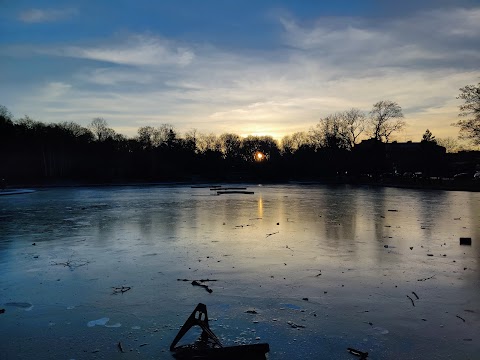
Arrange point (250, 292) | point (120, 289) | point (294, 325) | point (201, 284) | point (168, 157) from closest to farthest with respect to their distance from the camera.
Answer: point (294, 325) → point (250, 292) → point (120, 289) → point (201, 284) → point (168, 157)

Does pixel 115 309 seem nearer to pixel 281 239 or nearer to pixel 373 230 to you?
pixel 281 239

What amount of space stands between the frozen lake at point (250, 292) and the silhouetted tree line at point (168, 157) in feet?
216

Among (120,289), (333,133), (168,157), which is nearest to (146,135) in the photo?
(168,157)

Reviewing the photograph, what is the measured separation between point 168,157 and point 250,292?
304 feet

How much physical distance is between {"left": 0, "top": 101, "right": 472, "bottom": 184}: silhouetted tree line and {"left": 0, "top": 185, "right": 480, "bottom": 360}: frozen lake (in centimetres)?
6583

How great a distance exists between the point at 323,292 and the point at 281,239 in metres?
5.61

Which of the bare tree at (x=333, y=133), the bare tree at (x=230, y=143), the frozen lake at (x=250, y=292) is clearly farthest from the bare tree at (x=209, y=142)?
the frozen lake at (x=250, y=292)

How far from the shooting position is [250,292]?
6.89 m

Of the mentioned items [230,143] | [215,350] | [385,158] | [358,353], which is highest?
[230,143]

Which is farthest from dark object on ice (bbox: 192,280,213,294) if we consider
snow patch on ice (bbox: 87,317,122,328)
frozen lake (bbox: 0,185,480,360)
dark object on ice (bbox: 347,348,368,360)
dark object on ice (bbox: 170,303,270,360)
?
dark object on ice (bbox: 347,348,368,360)

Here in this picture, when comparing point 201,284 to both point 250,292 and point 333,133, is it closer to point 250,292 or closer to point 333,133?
point 250,292

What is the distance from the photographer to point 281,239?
40.9ft

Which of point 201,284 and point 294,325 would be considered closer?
point 294,325

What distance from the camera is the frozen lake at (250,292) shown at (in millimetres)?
4855
